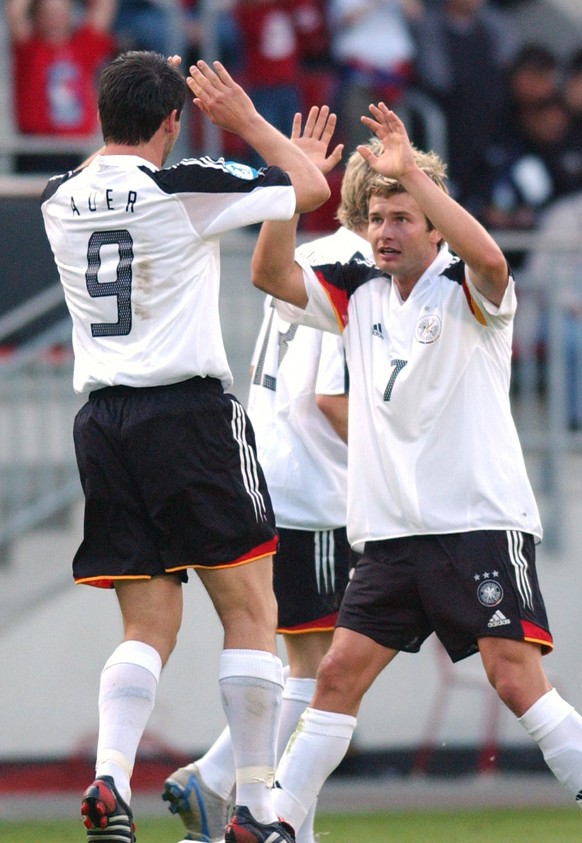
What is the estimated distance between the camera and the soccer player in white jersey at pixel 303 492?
212 inches

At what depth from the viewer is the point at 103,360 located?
177 inches

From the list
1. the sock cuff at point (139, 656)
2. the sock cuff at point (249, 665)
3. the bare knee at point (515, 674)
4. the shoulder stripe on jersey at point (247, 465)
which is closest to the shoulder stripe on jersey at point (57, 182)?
the shoulder stripe on jersey at point (247, 465)

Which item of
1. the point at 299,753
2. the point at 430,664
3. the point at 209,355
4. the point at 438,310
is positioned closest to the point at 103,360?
the point at 209,355

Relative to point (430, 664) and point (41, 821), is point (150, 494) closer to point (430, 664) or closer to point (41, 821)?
point (41, 821)

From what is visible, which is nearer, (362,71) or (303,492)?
(303,492)

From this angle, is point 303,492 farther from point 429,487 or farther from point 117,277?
point 117,277

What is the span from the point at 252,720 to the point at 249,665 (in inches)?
6.2

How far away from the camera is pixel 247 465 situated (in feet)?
15.0

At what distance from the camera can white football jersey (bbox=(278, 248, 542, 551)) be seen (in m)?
4.68

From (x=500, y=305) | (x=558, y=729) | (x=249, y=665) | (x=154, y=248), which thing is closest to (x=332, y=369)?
(x=500, y=305)

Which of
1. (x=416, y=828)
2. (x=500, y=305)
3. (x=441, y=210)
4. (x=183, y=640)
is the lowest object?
(x=183, y=640)

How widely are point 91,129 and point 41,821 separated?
4631 millimetres

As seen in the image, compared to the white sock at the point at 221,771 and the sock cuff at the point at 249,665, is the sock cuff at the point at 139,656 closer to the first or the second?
the sock cuff at the point at 249,665

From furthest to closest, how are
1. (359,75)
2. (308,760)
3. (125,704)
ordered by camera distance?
(359,75) → (308,760) → (125,704)
